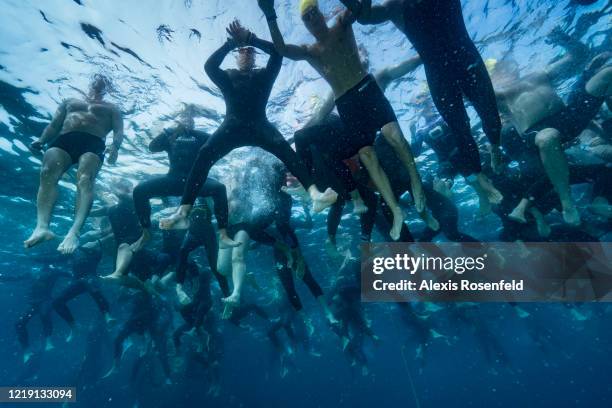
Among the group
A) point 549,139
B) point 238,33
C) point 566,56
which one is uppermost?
point 566,56

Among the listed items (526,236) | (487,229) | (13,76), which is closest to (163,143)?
(13,76)

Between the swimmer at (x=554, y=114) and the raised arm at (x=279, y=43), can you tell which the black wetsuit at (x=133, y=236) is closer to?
the raised arm at (x=279, y=43)

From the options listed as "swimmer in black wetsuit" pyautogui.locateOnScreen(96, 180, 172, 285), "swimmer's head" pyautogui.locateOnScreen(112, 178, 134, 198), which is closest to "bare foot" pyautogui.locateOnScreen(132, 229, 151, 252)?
"swimmer in black wetsuit" pyautogui.locateOnScreen(96, 180, 172, 285)

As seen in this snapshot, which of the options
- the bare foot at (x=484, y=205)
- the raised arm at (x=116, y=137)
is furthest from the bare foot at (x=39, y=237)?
the bare foot at (x=484, y=205)

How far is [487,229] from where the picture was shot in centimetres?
2403

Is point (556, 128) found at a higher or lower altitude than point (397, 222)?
higher

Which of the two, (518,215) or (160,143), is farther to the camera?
(518,215)

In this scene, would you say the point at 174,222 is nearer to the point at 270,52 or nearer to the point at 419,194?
the point at 270,52

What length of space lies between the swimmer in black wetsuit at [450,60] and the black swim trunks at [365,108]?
949mm

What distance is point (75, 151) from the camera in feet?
21.1

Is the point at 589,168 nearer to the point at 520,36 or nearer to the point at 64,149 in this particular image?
the point at 520,36

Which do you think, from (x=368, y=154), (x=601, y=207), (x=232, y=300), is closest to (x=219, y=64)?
(x=368, y=154)

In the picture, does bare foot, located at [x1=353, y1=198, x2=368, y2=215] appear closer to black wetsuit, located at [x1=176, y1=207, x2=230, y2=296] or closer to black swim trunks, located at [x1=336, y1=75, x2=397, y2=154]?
black swim trunks, located at [x1=336, y1=75, x2=397, y2=154]

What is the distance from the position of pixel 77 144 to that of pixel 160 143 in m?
1.64
